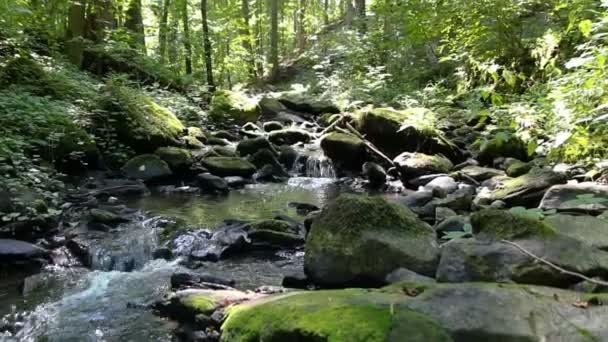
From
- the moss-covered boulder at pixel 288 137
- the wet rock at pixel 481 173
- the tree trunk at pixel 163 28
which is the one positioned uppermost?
the tree trunk at pixel 163 28

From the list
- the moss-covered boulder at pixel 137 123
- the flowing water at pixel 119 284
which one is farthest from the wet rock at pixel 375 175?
the moss-covered boulder at pixel 137 123

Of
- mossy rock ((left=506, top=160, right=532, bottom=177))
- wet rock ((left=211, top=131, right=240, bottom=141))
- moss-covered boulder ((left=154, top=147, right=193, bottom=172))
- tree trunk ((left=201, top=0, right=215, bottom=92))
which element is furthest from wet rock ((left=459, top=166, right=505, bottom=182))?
tree trunk ((left=201, top=0, right=215, bottom=92))

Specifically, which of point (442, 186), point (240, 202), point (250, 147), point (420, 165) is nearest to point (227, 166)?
point (250, 147)

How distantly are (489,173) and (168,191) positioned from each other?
562cm

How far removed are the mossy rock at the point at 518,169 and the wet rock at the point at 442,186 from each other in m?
0.94

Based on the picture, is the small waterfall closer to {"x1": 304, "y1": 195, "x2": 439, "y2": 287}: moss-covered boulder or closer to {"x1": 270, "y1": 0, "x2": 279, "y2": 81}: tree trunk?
{"x1": 304, "y1": 195, "x2": 439, "y2": 287}: moss-covered boulder

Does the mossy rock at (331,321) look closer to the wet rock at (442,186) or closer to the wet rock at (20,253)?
the wet rock at (20,253)

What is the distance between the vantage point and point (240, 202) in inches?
354

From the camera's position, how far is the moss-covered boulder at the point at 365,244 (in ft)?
14.5

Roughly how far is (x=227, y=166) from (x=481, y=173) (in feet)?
15.4

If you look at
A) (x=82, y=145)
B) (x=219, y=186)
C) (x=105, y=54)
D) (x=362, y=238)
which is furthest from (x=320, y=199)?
(x=105, y=54)

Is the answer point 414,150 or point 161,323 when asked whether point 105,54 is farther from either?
point 161,323

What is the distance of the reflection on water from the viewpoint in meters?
8.07

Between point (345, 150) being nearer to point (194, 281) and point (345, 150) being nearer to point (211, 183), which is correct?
point (211, 183)
